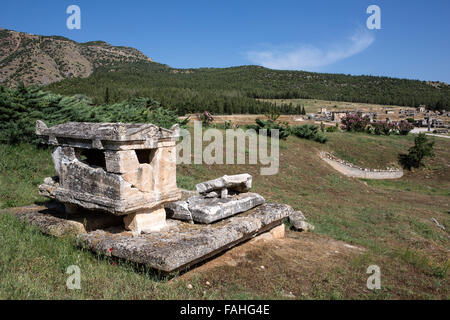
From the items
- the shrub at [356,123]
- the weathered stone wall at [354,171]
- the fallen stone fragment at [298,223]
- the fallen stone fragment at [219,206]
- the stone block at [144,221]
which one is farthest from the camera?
the shrub at [356,123]

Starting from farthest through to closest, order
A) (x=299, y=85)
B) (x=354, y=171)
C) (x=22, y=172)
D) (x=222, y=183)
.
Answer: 1. (x=299, y=85)
2. (x=354, y=171)
3. (x=22, y=172)
4. (x=222, y=183)

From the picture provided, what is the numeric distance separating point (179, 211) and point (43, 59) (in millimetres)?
70880

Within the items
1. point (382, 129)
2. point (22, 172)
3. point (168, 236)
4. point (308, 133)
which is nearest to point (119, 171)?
point (168, 236)

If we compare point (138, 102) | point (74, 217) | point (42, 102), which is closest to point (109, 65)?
point (138, 102)

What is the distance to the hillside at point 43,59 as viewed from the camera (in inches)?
2184

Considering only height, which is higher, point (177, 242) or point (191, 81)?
point (191, 81)

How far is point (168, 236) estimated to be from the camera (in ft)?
14.6

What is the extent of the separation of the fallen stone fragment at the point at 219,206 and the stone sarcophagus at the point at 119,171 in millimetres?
515

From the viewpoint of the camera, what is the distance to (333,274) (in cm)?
433

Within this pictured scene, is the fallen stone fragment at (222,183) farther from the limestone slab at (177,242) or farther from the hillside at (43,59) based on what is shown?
the hillside at (43,59)

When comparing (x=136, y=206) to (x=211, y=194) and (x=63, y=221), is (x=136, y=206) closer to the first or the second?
(x=63, y=221)

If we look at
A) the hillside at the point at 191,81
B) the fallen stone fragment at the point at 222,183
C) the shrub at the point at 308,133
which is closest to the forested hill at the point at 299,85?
the hillside at the point at 191,81
